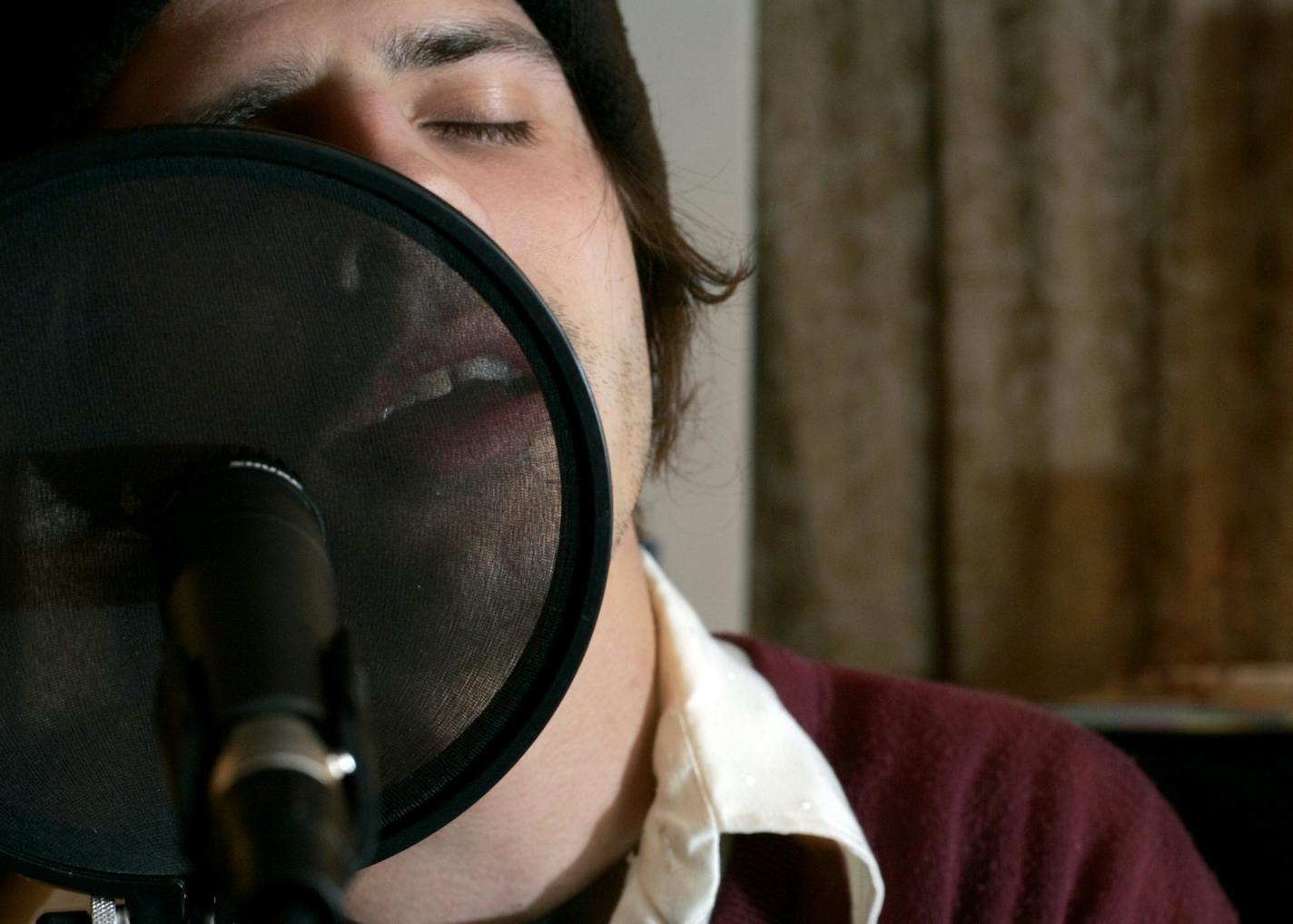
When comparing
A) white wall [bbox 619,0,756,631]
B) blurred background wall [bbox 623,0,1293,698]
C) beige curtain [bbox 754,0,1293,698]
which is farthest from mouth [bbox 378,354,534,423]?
beige curtain [bbox 754,0,1293,698]

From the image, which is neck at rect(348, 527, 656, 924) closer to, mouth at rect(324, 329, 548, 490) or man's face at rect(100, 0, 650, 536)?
man's face at rect(100, 0, 650, 536)

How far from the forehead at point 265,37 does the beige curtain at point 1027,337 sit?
5.07ft

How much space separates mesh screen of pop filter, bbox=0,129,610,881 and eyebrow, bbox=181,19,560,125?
32cm

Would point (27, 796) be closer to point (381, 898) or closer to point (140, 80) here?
point (381, 898)

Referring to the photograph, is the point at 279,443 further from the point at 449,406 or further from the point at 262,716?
the point at 262,716

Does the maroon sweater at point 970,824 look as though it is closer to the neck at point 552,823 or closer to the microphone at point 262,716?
the neck at point 552,823

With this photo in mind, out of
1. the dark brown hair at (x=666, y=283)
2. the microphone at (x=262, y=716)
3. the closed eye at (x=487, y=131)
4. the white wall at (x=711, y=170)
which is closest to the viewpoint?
the microphone at (x=262, y=716)

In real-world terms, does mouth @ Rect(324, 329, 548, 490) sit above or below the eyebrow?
Result: below

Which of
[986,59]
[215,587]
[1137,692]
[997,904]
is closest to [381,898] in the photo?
[997,904]

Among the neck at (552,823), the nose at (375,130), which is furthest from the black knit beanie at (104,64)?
the neck at (552,823)

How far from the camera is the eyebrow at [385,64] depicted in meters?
0.83

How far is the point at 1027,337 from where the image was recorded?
2.52m

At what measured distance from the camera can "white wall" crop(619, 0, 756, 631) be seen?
207cm

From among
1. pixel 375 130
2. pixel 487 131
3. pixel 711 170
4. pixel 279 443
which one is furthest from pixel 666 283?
pixel 711 170
